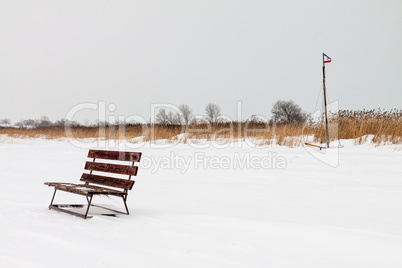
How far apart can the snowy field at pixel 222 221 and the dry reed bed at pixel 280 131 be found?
4.96m

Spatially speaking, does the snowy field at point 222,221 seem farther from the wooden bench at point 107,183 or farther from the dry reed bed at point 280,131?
the dry reed bed at point 280,131

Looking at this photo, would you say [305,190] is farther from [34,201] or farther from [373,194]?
[34,201]

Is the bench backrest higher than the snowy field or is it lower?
higher

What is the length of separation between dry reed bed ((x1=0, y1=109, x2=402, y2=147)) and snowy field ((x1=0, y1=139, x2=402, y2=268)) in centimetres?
496

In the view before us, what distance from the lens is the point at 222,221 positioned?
15.2ft

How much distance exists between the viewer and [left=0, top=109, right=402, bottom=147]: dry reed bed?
13.9 m

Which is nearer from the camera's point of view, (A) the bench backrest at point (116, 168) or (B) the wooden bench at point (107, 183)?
(B) the wooden bench at point (107, 183)

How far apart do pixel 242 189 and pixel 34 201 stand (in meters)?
3.50

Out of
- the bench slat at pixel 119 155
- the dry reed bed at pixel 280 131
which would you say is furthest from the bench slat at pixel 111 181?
the dry reed bed at pixel 280 131

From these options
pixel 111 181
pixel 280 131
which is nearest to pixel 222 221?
pixel 111 181

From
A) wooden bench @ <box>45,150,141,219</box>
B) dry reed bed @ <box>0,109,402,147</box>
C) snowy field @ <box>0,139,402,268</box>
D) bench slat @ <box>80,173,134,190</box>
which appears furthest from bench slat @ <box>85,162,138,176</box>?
dry reed bed @ <box>0,109,402,147</box>

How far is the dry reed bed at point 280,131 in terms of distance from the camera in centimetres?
1392

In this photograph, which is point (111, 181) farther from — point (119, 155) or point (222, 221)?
point (222, 221)

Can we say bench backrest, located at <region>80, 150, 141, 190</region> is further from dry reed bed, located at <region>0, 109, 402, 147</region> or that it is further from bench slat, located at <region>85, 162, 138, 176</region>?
dry reed bed, located at <region>0, 109, 402, 147</region>
